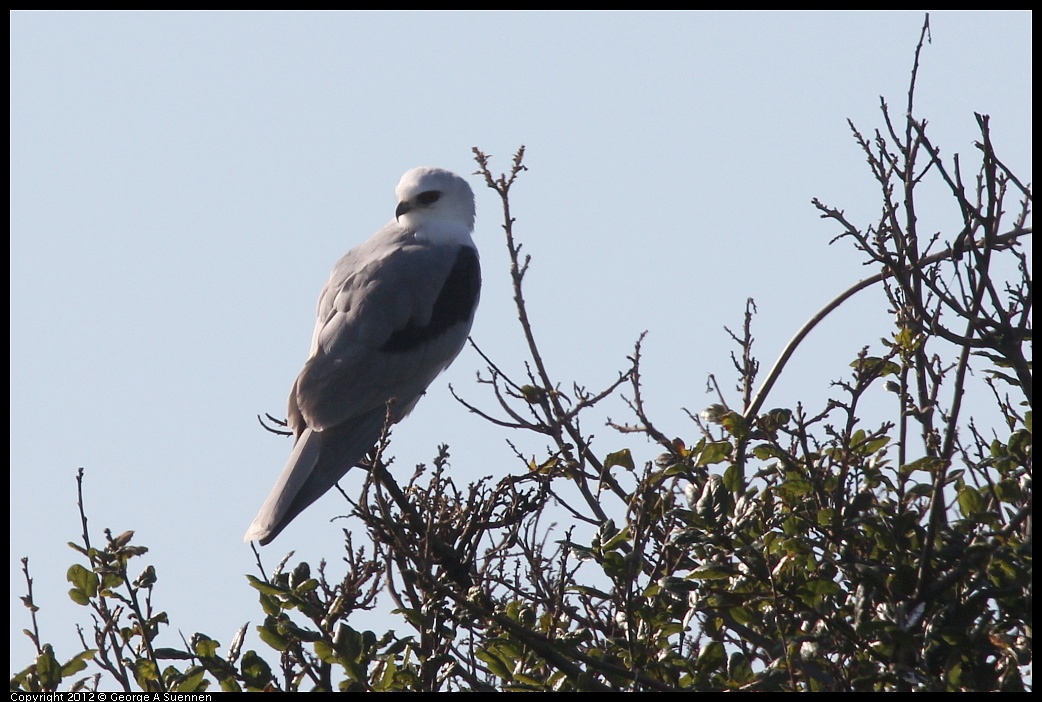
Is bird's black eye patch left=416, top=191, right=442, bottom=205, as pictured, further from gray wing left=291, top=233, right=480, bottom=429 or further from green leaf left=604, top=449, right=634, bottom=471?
green leaf left=604, top=449, right=634, bottom=471

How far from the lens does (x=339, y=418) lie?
Answer: 17.0ft

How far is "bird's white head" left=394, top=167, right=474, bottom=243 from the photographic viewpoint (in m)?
6.22

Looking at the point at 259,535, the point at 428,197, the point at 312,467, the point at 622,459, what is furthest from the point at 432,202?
the point at 622,459

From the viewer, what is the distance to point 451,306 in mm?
5812

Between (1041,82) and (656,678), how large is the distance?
1837mm

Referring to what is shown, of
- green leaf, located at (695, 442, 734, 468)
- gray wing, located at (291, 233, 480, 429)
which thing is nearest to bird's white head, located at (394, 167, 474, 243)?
gray wing, located at (291, 233, 480, 429)

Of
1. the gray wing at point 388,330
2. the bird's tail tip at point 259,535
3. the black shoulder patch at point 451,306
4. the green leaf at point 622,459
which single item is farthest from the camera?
the black shoulder patch at point 451,306

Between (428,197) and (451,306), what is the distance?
29.3 inches

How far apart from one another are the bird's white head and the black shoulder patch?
255 millimetres

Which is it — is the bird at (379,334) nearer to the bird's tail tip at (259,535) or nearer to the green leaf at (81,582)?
the bird's tail tip at (259,535)

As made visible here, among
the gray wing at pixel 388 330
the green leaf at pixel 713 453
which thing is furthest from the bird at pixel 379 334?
the green leaf at pixel 713 453

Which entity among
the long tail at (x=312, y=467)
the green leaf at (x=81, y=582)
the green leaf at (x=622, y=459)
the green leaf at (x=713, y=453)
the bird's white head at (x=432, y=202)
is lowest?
the green leaf at (x=81, y=582)

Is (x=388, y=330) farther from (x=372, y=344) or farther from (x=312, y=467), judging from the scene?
(x=312, y=467)

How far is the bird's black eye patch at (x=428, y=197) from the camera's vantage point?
6250mm
